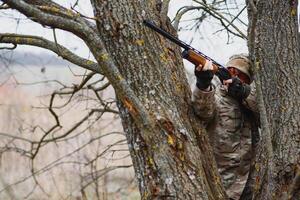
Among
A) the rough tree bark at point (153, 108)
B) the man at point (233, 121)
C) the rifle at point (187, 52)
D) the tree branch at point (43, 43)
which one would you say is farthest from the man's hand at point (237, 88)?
the tree branch at point (43, 43)

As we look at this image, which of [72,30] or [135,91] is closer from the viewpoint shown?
[72,30]

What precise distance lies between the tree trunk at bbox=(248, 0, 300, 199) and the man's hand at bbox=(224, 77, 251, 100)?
0.42 feet

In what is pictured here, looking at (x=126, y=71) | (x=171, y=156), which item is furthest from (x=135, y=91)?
(x=171, y=156)

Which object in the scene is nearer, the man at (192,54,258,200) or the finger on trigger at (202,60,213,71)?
the finger on trigger at (202,60,213,71)

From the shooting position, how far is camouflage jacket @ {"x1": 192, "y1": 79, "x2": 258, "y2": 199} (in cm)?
321

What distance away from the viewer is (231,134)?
3.31 metres

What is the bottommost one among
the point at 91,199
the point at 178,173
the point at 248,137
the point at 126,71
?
the point at 178,173

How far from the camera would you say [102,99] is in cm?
563

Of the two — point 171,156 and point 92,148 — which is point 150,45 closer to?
point 171,156

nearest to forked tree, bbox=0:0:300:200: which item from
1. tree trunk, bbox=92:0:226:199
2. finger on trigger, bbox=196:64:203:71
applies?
tree trunk, bbox=92:0:226:199

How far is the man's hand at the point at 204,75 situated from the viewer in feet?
9.28

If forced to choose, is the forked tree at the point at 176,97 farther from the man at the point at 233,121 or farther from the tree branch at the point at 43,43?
the man at the point at 233,121

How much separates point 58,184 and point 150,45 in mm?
5069

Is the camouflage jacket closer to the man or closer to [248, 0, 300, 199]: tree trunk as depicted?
the man
